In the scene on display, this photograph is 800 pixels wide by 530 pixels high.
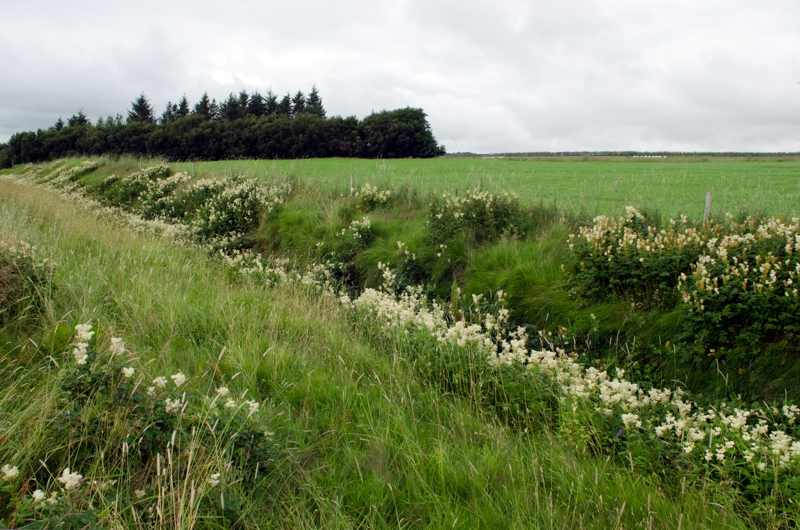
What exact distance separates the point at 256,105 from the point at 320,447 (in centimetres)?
7184

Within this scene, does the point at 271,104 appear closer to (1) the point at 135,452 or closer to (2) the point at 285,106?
(2) the point at 285,106

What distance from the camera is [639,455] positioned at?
3.16 metres

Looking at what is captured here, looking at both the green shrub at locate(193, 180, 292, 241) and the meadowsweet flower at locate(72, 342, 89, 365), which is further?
the green shrub at locate(193, 180, 292, 241)

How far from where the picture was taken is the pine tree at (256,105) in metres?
68.2

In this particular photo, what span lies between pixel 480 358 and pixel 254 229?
34.5 ft

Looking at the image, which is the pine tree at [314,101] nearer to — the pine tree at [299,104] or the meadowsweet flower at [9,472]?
the pine tree at [299,104]

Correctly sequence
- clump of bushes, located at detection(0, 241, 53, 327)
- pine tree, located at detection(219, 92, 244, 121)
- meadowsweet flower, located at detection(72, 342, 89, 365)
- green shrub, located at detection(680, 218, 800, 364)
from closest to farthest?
meadowsweet flower, located at detection(72, 342, 89, 365), clump of bushes, located at detection(0, 241, 53, 327), green shrub, located at detection(680, 218, 800, 364), pine tree, located at detection(219, 92, 244, 121)

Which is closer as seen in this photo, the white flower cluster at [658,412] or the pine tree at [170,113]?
the white flower cluster at [658,412]

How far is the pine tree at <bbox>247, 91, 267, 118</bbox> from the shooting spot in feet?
224

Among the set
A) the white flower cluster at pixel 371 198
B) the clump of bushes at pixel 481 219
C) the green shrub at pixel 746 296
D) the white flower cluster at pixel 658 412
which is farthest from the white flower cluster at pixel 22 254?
the white flower cluster at pixel 371 198

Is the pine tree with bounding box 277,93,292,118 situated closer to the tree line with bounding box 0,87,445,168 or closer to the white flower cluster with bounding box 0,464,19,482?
the tree line with bounding box 0,87,445,168

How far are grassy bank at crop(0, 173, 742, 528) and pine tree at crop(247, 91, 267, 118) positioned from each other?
6897cm

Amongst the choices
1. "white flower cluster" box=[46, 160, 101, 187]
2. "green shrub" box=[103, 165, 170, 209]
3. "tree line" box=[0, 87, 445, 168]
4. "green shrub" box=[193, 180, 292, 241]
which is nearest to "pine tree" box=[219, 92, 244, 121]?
"tree line" box=[0, 87, 445, 168]

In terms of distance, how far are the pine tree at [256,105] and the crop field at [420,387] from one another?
6428 cm
